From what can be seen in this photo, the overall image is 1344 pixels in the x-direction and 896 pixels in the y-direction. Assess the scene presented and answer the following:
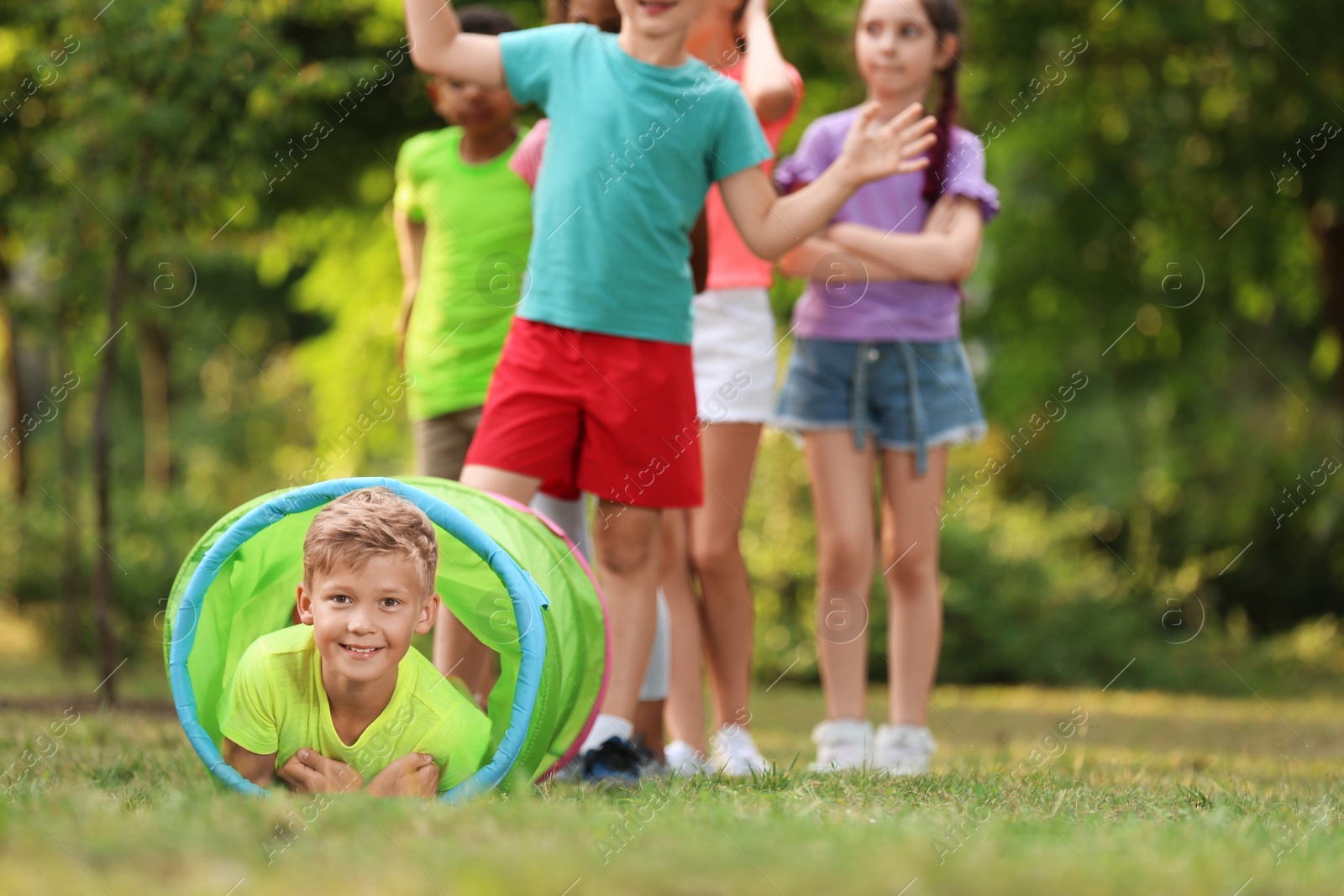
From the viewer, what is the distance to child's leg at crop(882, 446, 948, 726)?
15.5 ft

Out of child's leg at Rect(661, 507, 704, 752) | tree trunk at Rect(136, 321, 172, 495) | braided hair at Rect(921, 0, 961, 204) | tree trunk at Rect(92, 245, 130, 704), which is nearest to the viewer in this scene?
child's leg at Rect(661, 507, 704, 752)

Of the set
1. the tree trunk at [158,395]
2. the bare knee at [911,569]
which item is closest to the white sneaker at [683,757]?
the bare knee at [911,569]

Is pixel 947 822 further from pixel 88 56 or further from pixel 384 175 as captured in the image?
pixel 384 175

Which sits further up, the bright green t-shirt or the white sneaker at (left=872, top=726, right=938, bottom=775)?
the bright green t-shirt

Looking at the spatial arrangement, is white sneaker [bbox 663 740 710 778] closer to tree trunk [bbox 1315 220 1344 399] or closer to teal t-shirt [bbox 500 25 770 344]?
teal t-shirt [bbox 500 25 770 344]

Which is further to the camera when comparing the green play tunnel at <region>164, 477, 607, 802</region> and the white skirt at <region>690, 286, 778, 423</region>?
the white skirt at <region>690, 286, 778, 423</region>

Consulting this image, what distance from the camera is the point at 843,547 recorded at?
472cm

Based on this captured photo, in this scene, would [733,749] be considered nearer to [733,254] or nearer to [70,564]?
[733,254]

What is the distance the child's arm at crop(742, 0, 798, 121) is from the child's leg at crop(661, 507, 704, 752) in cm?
124

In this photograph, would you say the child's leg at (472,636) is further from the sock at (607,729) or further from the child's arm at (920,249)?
the child's arm at (920,249)

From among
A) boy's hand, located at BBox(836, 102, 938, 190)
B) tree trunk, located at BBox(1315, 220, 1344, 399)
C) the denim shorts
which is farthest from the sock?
tree trunk, located at BBox(1315, 220, 1344, 399)

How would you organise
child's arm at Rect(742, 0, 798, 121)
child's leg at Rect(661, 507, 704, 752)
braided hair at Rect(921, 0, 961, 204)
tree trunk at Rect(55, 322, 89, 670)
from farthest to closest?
tree trunk at Rect(55, 322, 89, 670)
braided hair at Rect(921, 0, 961, 204)
child's leg at Rect(661, 507, 704, 752)
child's arm at Rect(742, 0, 798, 121)

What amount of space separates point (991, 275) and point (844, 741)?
6.53 meters

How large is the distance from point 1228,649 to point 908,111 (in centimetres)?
841
